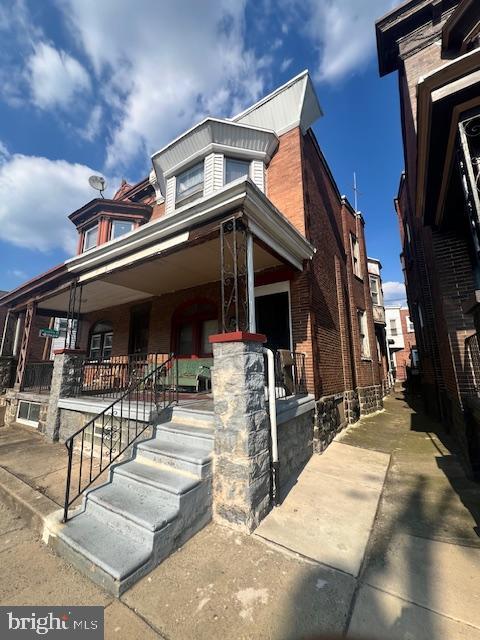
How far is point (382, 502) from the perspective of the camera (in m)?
3.92

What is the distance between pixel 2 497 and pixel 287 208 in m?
8.31

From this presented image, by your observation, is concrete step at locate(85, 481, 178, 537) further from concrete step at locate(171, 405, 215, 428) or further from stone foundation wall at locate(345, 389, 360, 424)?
stone foundation wall at locate(345, 389, 360, 424)

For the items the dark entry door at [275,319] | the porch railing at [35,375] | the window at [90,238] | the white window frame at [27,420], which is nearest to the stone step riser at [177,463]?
the dark entry door at [275,319]

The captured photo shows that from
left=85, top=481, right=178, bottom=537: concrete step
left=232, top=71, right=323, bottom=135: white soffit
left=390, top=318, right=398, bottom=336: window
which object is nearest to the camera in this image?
left=85, top=481, right=178, bottom=537: concrete step

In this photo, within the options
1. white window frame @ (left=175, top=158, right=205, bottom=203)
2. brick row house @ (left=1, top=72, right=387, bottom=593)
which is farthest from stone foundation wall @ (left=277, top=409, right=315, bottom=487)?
white window frame @ (left=175, top=158, right=205, bottom=203)

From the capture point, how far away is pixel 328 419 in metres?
6.76

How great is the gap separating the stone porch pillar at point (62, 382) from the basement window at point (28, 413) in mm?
1314

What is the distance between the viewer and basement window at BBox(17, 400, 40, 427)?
7938mm

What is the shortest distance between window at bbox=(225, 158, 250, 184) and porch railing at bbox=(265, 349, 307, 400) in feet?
18.8

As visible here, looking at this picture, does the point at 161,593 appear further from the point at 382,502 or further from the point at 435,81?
the point at 435,81

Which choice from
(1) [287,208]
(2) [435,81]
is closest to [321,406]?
(1) [287,208]

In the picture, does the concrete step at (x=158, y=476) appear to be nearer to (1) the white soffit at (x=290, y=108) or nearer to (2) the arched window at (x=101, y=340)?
(2) the arched window at (x=101, y=340)

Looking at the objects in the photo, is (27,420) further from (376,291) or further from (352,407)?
(376,291)

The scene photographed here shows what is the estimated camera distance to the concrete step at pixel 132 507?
9.31 ft
